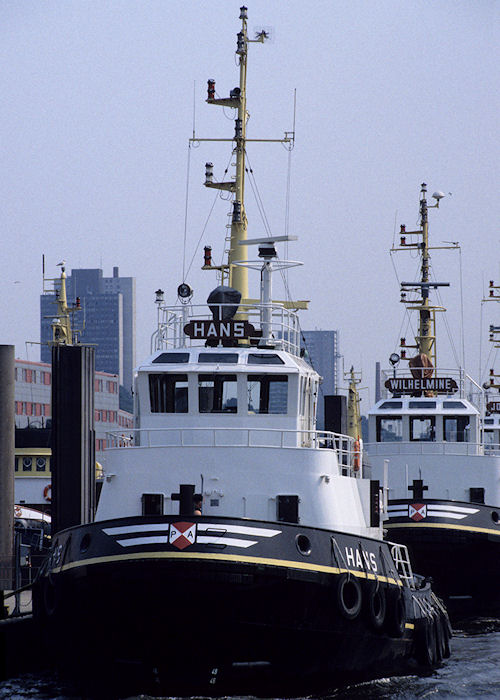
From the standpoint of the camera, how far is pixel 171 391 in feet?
68.3

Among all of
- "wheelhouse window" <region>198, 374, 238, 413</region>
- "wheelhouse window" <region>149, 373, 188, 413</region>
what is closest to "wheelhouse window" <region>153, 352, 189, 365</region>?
"wheelhouse window" <region>149, 373, 188, 413</region>

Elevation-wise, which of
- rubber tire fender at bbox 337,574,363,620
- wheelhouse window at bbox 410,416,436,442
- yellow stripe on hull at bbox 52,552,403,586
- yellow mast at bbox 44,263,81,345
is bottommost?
rubber tire fender at bbox 337,574,363,620

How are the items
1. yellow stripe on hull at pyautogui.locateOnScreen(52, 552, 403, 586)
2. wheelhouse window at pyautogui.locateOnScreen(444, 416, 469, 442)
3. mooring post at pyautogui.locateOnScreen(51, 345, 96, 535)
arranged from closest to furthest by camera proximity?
yellow stripe on hull at pyautogui.locateOnScreen(52, 552, 403, 586)
mooring post at pyautogui.locateOnScreen(51, 345, 96, 535)
wheelhouse window at pyautogui.locateOnScreen(444, 416, 469, 442)

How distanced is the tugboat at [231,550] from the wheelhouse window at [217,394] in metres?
0.02

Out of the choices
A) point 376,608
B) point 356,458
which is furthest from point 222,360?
point 376,608

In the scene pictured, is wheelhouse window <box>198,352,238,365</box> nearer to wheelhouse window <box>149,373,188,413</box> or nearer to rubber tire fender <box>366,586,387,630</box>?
Answer: wheelhouse window <box>149,373,188,413</box>

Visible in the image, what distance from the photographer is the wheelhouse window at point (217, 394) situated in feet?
67.7

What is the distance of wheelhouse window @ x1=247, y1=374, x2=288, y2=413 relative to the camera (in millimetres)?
20719

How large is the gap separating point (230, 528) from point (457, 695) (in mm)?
Result: 6085

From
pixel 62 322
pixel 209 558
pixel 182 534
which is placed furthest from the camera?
pixel 62 322

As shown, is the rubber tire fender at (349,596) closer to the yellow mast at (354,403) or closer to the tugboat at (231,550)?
the tugboat at (231,550)

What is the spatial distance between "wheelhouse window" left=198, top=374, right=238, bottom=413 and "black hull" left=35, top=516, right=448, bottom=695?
3.62 m

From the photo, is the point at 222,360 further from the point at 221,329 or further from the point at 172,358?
the point at 221,329

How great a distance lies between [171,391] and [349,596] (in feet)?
16.7
